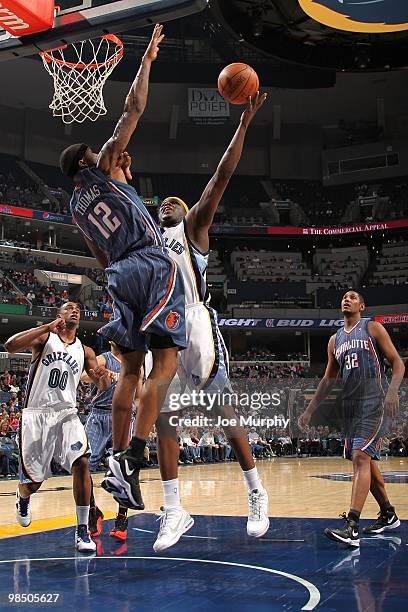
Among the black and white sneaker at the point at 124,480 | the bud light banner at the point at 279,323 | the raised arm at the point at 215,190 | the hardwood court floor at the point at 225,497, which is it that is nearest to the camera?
the black and white sneaker at the point at 124,480

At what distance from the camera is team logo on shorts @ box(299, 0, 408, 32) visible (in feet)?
56.4

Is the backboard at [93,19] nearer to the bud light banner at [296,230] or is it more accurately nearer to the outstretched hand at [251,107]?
the outstretched hand at [251,107]

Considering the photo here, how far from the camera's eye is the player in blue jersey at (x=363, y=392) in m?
5.61

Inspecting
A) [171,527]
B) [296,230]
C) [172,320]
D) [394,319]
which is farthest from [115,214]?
[296,230]

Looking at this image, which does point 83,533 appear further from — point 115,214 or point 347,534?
point 115,214

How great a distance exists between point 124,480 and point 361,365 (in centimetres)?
308

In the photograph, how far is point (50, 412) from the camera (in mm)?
5656

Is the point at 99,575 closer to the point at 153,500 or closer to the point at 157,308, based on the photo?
the point at 157,308

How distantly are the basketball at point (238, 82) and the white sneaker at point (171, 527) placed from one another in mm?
2856

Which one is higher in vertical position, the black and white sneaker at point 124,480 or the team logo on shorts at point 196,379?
the team logo on shorts at point 196,379

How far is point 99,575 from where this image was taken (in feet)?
14.2

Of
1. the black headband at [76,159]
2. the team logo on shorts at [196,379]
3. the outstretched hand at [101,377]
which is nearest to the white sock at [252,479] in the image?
the team logo on shorts at [196,379]

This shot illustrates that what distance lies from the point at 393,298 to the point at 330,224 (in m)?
5.49

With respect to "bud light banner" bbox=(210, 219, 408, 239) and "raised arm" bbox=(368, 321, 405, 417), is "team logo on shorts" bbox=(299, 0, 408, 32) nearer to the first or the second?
"raised arm" bbox=(368, 321, 405, 417)
